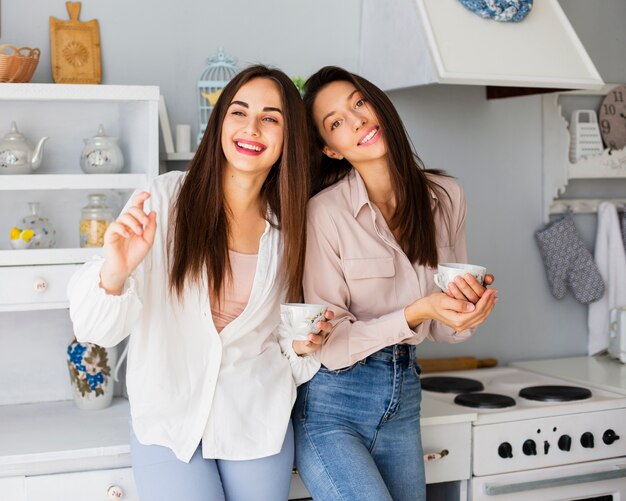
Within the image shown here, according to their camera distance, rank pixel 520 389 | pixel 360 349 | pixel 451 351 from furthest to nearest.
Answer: pixel 451 351, pixel 520 389, pixel 360 349

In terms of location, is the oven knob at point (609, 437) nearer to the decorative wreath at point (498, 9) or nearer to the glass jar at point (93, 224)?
the decorative wreath at point (498, 9)

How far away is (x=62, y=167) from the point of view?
2.52 metres

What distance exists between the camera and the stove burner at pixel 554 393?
8.29 feet

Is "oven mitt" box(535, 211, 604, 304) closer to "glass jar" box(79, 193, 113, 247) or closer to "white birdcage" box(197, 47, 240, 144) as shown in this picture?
"white birdcage" box(197, 47, 240, 144)

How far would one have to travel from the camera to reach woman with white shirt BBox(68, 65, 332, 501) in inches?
74.8

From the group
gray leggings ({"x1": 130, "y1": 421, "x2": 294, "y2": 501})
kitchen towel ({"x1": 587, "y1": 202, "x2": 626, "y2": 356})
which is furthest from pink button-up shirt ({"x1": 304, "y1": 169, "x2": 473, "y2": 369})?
kitchen towel ({"x1": 587, "y1": 202, "x2": 626, "y2": 356})

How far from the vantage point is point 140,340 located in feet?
6.27

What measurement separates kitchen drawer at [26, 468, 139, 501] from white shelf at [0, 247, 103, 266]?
530mm

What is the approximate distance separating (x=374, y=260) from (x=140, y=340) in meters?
0.57

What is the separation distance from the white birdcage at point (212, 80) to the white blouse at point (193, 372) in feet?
2.08

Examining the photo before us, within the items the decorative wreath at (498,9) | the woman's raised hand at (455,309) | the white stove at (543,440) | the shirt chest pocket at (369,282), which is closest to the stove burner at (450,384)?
the white stove at (543,440)

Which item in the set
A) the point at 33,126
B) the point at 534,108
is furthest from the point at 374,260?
the point at 534,108

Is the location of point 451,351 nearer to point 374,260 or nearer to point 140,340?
Result: point 374,260

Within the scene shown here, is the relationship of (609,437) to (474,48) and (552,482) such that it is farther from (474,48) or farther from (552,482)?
(474,48)
